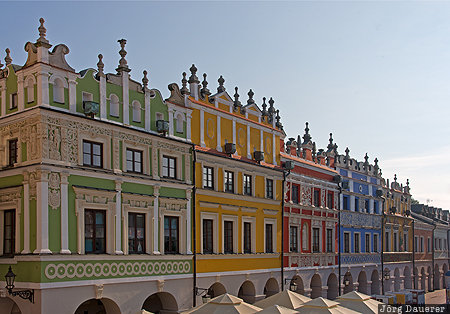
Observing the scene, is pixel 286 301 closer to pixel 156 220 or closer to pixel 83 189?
pixel 156 220

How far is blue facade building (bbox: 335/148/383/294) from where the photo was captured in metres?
39.2

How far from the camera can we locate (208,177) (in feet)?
86.3

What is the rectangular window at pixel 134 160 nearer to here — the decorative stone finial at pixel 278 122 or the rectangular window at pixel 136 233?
the rectangular window at pixel 136 233

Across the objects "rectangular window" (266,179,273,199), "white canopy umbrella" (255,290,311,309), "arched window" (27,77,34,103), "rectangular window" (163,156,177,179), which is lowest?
"white canopy umbrella" (255,290,311,309)

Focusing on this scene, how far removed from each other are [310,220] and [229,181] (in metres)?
8.57

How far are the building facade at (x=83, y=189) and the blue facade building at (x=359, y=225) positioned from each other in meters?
18.3

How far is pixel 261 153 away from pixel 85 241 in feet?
39.7

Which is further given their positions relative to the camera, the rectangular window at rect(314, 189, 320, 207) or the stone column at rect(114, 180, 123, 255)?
the rectangular window at rect(314, 189, 320, 207)

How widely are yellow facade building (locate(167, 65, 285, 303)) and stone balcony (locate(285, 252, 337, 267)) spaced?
1.54 metres

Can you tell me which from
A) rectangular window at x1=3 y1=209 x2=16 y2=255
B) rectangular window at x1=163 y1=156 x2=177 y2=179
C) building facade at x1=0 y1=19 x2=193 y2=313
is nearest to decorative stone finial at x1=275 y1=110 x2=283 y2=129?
rectangular window at x1=163 y1=156 x2=177 y2=179

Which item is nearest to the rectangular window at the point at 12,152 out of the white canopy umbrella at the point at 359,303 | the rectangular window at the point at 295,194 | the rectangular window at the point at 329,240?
the white canopy umbrella at the point at 359,303

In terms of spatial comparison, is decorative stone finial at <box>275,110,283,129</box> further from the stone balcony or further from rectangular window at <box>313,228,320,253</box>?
the stone balcony

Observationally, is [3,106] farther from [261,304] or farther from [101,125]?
[261,304]

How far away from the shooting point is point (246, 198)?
28.5m
